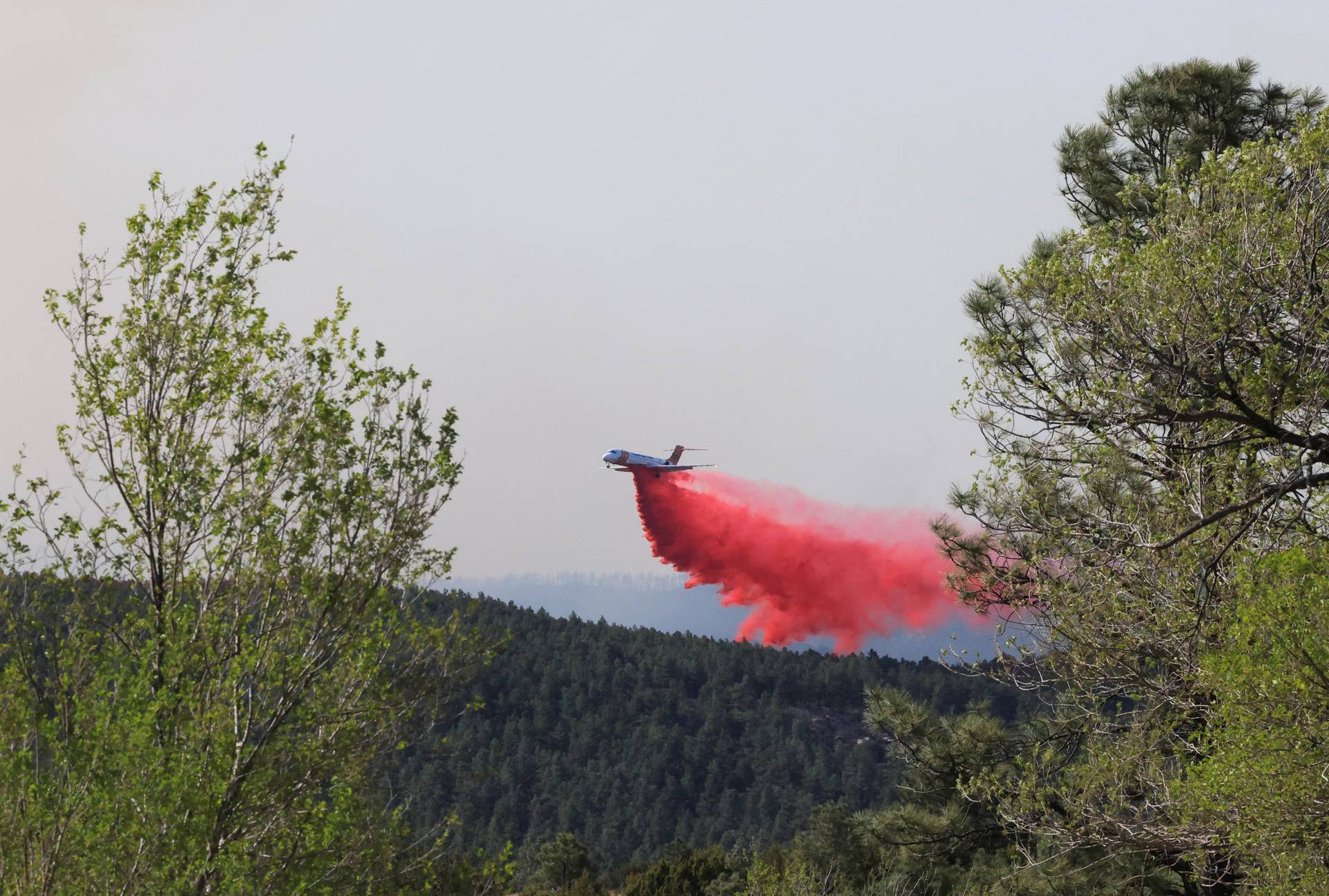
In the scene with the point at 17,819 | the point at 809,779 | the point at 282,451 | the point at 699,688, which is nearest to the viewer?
the point at 17,819

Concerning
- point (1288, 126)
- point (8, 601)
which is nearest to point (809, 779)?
point (1288, 126)

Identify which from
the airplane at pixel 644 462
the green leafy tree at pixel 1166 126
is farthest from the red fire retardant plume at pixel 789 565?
the green leafy tree at pixel 1166 126

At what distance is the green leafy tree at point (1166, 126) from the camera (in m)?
23.4

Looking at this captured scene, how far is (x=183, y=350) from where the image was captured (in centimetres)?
1529

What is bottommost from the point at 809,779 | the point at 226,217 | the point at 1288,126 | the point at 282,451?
the point at 809,779

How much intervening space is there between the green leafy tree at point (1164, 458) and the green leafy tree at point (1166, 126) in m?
5.12

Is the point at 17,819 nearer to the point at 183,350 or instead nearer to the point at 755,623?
the point at 183,350

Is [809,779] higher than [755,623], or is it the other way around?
[755,623]

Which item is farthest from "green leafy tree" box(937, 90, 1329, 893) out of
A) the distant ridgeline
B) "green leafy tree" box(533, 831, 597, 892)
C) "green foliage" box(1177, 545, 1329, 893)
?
the distant ridgeline

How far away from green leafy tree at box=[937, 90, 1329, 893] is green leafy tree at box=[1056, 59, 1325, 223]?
5.12 meters

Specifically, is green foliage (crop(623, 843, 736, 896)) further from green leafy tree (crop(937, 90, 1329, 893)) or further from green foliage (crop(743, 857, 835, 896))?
green leafy tree (crop(937, 90, 1329, 893))

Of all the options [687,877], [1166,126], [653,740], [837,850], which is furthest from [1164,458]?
[653,740]

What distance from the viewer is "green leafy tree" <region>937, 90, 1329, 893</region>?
13.9 m

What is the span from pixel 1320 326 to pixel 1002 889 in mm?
18345
